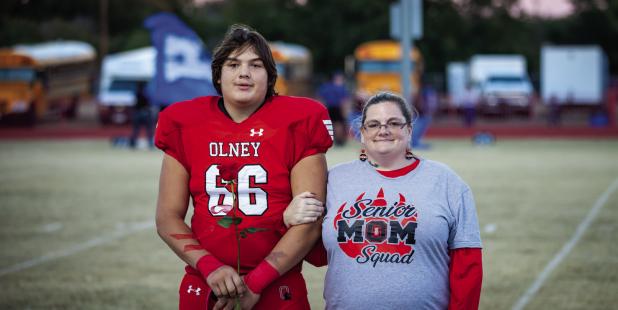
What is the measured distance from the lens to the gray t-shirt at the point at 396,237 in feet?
12.3

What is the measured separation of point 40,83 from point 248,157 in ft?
128

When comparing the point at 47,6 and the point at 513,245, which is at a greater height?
the point at 47,6

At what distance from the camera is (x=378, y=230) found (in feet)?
12.3

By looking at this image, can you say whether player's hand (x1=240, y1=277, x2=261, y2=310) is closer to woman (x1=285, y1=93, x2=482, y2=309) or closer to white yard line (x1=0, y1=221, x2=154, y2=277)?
→ woman (x1=285, y1=93, x2=482, y2=309)

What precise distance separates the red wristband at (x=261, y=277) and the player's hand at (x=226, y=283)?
38mm

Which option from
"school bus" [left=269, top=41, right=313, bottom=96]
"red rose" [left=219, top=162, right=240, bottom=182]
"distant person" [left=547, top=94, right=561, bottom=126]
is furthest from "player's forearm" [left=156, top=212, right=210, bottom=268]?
"school bus" [left=269, top=41, right=313, bottom=96]

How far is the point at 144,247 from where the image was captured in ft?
32.6

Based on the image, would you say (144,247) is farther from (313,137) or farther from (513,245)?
(313,137)

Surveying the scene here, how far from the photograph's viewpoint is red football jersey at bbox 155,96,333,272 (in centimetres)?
370

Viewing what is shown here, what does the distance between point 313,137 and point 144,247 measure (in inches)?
255

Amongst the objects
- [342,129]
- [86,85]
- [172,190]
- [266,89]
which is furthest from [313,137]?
[86,85]

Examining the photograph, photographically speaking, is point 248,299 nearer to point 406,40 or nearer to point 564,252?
point 564,252

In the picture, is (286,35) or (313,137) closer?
(313,137)

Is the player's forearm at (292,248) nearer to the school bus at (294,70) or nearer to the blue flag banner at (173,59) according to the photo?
the blue flag banner at (173,59)
